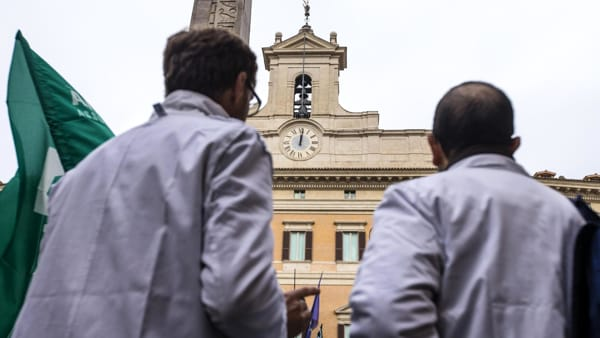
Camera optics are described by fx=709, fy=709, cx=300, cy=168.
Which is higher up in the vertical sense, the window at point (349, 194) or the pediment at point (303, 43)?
the pediment at point (303, 43)

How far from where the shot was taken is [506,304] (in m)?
1.71

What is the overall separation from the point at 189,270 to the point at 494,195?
32.5 inches

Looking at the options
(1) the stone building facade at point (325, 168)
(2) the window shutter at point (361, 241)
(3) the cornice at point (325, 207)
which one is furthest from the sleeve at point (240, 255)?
(3) the cornice at point (325, 207)

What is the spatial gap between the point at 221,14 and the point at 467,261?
6255 millimetres

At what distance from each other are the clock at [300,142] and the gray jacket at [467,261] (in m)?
25.7

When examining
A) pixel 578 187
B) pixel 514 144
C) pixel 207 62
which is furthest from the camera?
pixel 578 187

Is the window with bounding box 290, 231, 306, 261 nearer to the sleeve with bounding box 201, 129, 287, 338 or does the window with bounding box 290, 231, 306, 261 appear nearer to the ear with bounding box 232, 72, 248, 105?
the ear with bounding box 232, 72, 248, 105

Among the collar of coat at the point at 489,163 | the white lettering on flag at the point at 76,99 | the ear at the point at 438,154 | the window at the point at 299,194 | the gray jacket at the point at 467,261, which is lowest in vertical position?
the gray jacket at the point at 467,261

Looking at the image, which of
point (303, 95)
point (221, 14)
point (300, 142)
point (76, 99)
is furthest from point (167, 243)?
point (303, 95)

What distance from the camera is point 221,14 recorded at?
25.0 feet

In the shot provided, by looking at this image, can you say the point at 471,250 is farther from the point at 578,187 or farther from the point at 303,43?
the point at 303,43

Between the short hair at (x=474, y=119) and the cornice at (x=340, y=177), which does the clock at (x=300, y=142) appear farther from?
the short hair at (x=474, y=119)

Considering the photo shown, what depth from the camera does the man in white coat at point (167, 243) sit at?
1592 millimetres

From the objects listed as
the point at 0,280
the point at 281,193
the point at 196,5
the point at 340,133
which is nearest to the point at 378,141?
the point at 340,133
